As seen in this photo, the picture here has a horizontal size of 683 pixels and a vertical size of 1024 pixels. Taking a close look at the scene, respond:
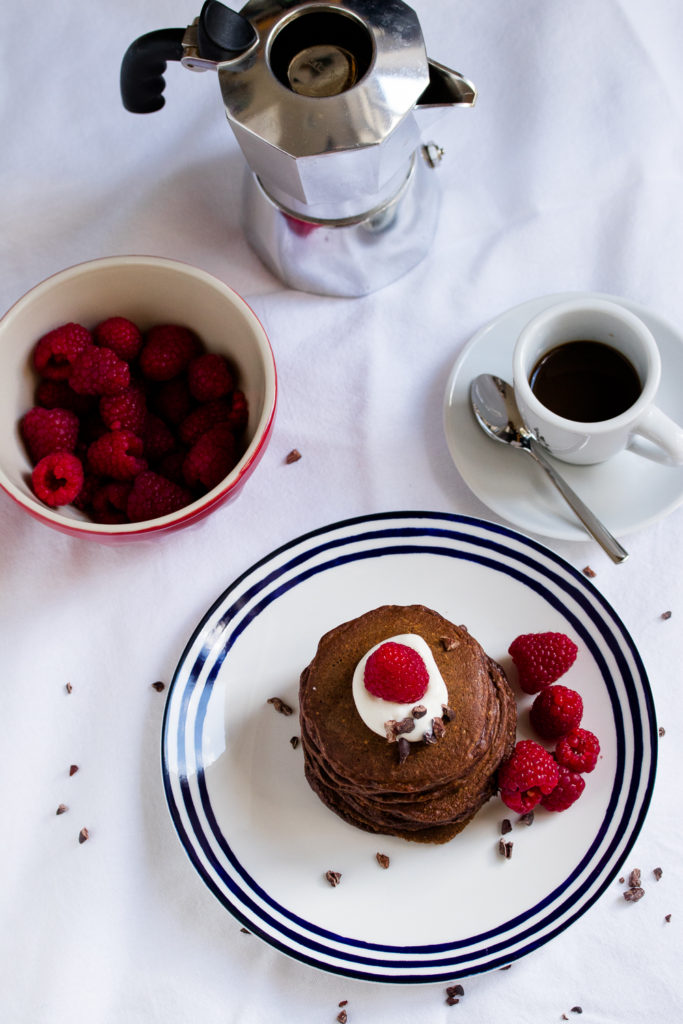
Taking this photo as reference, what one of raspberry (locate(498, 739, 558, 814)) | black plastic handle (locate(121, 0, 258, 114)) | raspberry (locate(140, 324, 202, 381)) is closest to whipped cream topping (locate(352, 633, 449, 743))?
raspberry (locate(498, 739, 558, 814))

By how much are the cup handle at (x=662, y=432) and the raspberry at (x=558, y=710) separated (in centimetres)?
34

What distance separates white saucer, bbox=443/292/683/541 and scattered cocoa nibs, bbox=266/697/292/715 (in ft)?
1.30

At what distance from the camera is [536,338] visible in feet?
4.23

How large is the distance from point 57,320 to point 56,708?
0.56 meters

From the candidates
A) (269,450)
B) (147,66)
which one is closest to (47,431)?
(269,450)

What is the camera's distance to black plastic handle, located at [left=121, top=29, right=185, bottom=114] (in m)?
1.17

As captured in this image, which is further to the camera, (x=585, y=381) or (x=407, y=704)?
(x=585, y=381)

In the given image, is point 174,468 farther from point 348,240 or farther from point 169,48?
point 169,48

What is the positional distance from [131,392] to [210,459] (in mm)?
153

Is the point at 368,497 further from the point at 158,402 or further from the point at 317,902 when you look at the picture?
the point at 317,902

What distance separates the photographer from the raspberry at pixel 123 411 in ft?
4.30

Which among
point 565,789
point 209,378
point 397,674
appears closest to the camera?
point 397,674

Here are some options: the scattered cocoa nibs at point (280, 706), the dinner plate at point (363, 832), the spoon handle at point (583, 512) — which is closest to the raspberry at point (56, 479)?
the dinner plate at point (363, 832)

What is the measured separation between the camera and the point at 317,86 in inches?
46.6
